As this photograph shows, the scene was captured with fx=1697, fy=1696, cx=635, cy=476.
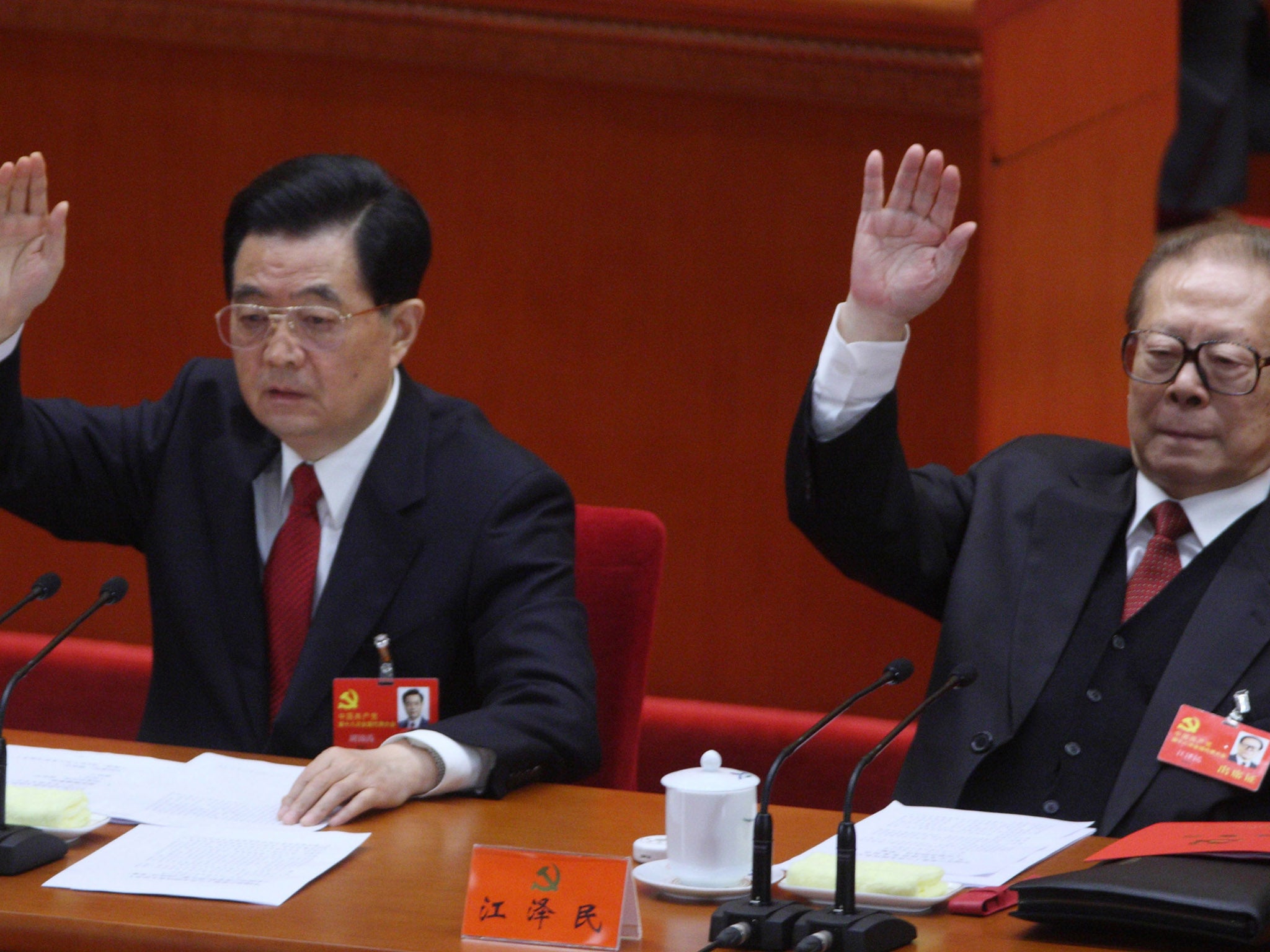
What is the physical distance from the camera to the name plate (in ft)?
4.20

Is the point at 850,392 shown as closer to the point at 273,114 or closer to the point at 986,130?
the point at 986,130

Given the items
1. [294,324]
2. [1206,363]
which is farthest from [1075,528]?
[294,324]

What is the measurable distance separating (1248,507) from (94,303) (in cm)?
220

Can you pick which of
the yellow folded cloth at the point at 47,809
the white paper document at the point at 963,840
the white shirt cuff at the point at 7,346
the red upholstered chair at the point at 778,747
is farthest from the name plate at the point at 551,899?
the red upholstered chair at the point at 778,747

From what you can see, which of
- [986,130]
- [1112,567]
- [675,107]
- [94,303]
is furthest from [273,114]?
[1112,567]

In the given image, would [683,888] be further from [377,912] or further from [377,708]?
[377,708]

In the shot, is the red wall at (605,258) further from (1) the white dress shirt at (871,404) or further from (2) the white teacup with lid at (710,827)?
(2) the white teacup with lid at (710,827)

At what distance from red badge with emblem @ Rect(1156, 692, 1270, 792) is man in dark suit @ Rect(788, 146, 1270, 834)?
5cm

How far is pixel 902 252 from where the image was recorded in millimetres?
1992

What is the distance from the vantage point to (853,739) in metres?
2.91

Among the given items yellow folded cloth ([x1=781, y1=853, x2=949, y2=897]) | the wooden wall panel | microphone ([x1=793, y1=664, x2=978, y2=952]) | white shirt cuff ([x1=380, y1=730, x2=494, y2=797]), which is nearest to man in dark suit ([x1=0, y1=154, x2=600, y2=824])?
white shirt cuff ([x1=380, y1=730, x2=494, y2=797])

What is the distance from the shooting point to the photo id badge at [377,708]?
1904 millimetres

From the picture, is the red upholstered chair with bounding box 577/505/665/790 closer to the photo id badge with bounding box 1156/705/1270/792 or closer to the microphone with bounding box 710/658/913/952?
the photo id badge with bounding box 1156/705/1270/792

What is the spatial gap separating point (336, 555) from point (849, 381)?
2.18 ft
